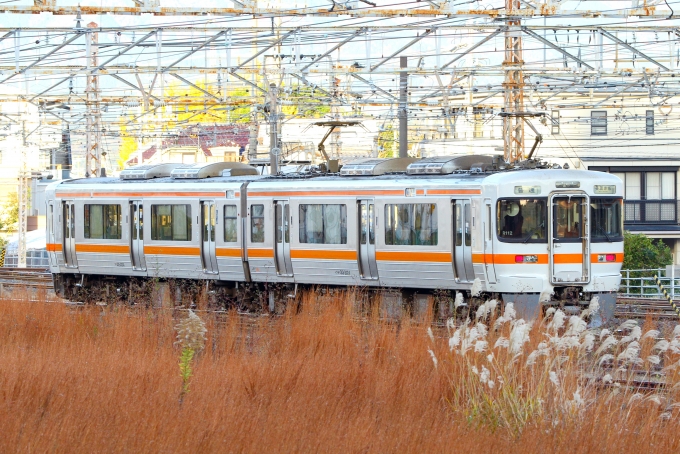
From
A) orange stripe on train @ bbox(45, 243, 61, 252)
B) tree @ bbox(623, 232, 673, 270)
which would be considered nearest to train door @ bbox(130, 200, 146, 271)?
orange stripe on train @ bbox(45, 243, 61, 252)

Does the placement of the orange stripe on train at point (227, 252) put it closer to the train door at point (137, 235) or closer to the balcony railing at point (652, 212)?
the train door at point (137, 235)

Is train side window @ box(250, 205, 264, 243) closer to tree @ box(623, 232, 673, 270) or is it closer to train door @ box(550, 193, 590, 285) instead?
train door @ box(550, 193, 590, 285)

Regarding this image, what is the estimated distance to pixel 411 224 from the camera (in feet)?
62.7

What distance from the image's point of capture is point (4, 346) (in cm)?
1443

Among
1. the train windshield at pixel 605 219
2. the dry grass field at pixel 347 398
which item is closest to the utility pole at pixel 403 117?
the train windshield at pixel 605 219

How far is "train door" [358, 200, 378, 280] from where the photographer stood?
19.7 m

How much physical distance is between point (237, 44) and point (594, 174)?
343 inches

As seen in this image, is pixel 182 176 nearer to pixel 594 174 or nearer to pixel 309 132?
pixel 594 174

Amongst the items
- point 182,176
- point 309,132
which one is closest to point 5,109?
point 309,132

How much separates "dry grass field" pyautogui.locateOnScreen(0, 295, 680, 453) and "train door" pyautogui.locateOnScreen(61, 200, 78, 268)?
1141 cm

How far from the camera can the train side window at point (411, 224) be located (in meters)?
18.8

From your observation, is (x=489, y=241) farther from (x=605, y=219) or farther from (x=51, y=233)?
(x=51, y=233)

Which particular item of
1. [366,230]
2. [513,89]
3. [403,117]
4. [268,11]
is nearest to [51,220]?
[403,117]

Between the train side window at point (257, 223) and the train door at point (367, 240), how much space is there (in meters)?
2.47
